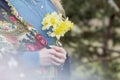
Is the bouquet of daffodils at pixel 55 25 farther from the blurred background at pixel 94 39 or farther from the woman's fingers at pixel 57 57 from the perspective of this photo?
the blurred background at pixel 94 39

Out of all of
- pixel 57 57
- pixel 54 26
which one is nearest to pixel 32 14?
pixel 54 26

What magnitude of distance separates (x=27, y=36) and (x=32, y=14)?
12 cm

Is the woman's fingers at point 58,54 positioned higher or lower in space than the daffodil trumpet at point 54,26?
lower

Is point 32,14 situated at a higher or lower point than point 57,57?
higher

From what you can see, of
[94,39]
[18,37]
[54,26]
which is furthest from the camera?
[94,39]

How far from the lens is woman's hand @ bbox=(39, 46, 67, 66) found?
173 centimetres

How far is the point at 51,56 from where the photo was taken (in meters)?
1.73

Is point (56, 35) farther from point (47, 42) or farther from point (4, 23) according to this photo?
point (4, 23)

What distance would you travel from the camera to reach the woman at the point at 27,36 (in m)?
1.69

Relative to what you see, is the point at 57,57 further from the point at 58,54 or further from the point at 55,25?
the point at 55,25

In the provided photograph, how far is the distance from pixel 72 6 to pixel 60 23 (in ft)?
8.91

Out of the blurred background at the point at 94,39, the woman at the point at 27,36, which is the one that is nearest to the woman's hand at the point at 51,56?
the woman at the point at 27,36

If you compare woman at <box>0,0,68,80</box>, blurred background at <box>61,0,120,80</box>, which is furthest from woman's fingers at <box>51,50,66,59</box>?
blurred background at <box>61,0,120,80</box>

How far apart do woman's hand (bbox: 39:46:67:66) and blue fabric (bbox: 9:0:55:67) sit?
1.0 inches
